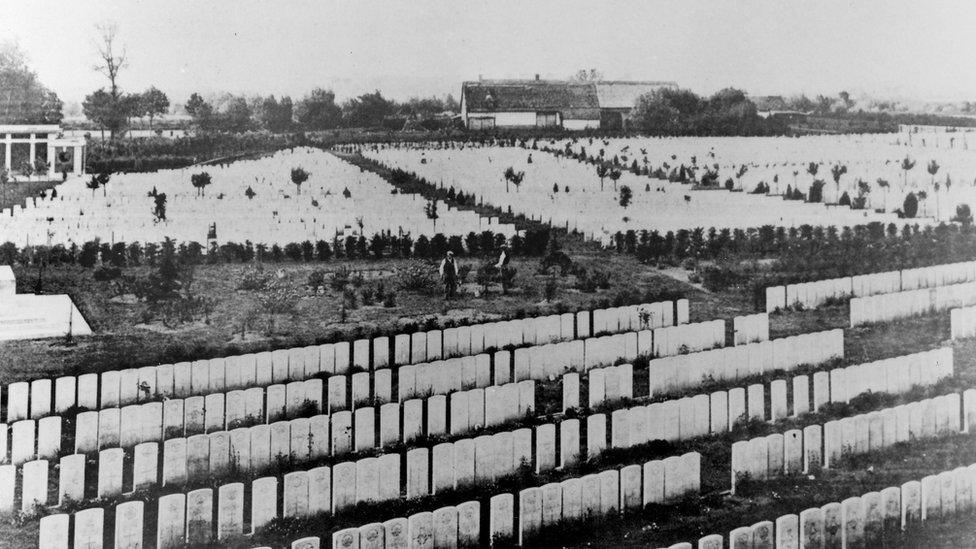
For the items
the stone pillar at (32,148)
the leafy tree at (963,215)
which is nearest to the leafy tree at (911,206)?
the leafy tree at (963,215)

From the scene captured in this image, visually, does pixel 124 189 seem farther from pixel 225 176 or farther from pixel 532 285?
pixel 532 285

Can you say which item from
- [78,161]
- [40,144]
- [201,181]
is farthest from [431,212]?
[40,144]

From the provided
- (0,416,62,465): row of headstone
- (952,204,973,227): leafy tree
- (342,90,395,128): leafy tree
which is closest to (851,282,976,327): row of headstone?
(952,204,973,227): leafy tree

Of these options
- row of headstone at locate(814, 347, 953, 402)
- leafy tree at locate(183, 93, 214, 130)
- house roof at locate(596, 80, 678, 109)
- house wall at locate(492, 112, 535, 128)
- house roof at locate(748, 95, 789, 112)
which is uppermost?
house roof at locate(596, 80, 678, 109)

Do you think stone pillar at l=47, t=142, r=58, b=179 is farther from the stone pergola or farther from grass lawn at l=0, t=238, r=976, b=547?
grass lawn at l=0, t=238, r=976, b=547

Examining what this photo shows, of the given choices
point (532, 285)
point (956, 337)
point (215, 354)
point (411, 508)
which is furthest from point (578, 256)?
point (411, 508)

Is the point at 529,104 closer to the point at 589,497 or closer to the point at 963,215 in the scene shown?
the point at 963,215
